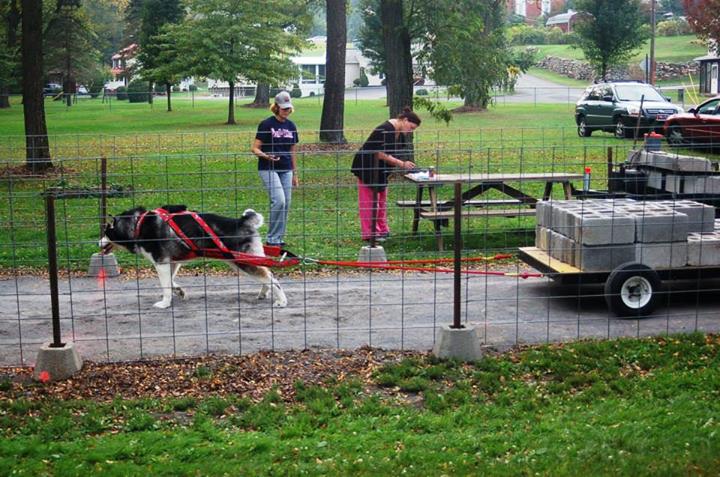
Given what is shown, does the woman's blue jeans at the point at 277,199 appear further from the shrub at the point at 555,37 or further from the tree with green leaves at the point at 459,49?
the shrub at the point at 555,37

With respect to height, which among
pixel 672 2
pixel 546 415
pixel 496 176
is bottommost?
pixel 546 415

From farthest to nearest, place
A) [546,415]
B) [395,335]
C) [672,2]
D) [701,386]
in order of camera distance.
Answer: [672,2]
[395,335]
[701,386]
[546,415]

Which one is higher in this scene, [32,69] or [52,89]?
[32,69]

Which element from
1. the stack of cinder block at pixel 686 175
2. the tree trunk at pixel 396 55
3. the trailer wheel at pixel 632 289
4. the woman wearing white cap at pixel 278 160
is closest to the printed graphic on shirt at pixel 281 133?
the woman wearing white cap at pixel 278 160

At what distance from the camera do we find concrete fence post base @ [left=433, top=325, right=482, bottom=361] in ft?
27.3

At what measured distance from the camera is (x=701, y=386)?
773 cm

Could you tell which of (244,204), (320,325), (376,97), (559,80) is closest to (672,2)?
(559,80)

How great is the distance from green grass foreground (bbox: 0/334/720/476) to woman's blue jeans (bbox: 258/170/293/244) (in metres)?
4.66

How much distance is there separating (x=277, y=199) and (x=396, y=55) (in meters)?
10.4

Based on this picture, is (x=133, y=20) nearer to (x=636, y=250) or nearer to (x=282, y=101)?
(x=282, y=101)

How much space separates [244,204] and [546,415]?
10.3 metres

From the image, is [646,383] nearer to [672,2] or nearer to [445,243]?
[445,243]

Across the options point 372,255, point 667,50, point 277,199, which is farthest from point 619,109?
point 667,50

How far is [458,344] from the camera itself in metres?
8.34
